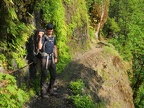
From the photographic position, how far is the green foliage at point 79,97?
11.3m

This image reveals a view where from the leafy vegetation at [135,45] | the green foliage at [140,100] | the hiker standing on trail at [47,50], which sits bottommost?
the green foliage at [140,100]

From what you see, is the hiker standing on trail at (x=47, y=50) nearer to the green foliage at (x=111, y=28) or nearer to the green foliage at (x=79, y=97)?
the green foliage at (x=79, y=97)

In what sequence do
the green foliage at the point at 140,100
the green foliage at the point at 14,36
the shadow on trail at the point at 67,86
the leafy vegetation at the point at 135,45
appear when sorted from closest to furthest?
the green foliage at the point at 14,36 < the shadow on trail at the point at 67,86 < the leafy vegetation at the point at 135,45 < the green foliage at the point at 140,100

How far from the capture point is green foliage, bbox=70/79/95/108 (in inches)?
444

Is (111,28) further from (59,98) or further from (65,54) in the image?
(59,98)

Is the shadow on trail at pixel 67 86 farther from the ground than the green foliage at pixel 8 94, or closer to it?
closer to it

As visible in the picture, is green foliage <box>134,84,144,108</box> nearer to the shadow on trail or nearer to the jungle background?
the jungle background

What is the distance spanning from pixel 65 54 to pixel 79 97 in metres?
4.08

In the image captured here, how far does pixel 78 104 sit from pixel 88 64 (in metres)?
6.28

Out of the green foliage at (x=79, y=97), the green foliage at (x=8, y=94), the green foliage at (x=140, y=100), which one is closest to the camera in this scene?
the green foliage at (x=8, y=94)

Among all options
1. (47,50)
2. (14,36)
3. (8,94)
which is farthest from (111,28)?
(8,94)

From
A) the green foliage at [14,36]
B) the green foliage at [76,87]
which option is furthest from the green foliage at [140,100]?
the green foliage at [14,36]

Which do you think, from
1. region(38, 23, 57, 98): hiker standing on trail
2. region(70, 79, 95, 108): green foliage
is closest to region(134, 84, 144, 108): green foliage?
region(70, 79, 95, 108): green foliage

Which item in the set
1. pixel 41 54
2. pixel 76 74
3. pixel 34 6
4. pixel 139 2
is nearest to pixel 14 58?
pixel 41 54
